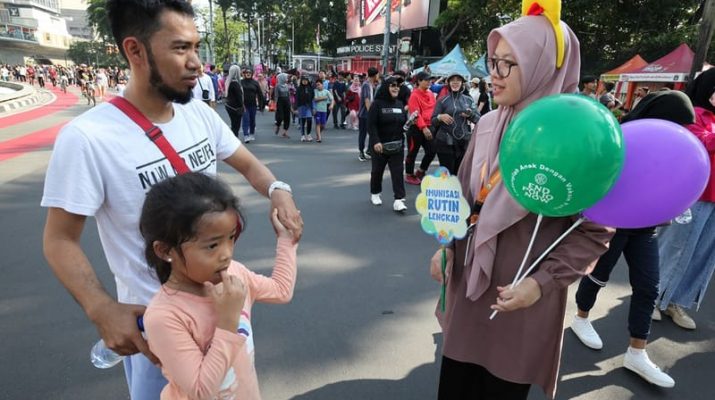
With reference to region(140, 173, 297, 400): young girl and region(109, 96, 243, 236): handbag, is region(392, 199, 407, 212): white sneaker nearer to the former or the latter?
region(109, 96, 243, 236): handbag

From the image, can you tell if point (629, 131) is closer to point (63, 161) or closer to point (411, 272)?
point (63, 161)

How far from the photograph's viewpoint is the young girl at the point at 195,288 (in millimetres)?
1112

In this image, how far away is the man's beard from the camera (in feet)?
4.62

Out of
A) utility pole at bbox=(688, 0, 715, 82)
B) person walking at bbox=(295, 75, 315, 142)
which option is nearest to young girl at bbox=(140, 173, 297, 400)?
person walking at bbox=(295, 75, 315, 142)

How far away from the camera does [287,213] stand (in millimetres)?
1500

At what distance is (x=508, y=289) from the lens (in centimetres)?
148

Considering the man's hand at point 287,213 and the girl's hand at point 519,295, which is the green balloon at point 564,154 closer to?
the girl's hand at point 519,295

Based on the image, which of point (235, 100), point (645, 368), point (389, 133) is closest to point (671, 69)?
point (389, 133)

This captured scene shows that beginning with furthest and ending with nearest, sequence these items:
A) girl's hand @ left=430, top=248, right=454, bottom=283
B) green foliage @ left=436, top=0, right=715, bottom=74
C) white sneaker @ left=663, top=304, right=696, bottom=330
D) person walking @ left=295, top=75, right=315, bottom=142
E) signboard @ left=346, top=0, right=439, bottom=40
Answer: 1. signboard @ left=346, top=0, right=439, bottom=40
2. green foliage @ left=436, top=0, right=715, bottom=74
3. person walking @ left=295, top=75, right=315, bottom=142
4. white sneaker @ left=663, top=304, right=696, bottom=330
5. girl's hand @ left=430, top=248, right=454, bottom=283

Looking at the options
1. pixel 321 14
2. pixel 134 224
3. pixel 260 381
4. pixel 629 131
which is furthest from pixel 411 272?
pixel 321 14

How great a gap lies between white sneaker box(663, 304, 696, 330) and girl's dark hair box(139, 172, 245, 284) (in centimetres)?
355

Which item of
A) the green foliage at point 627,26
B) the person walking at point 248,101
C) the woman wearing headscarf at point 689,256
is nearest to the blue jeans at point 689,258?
the woman wearing headscarf at point 689,256

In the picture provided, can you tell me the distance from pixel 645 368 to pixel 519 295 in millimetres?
1803

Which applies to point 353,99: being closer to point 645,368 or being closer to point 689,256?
point 689,256
